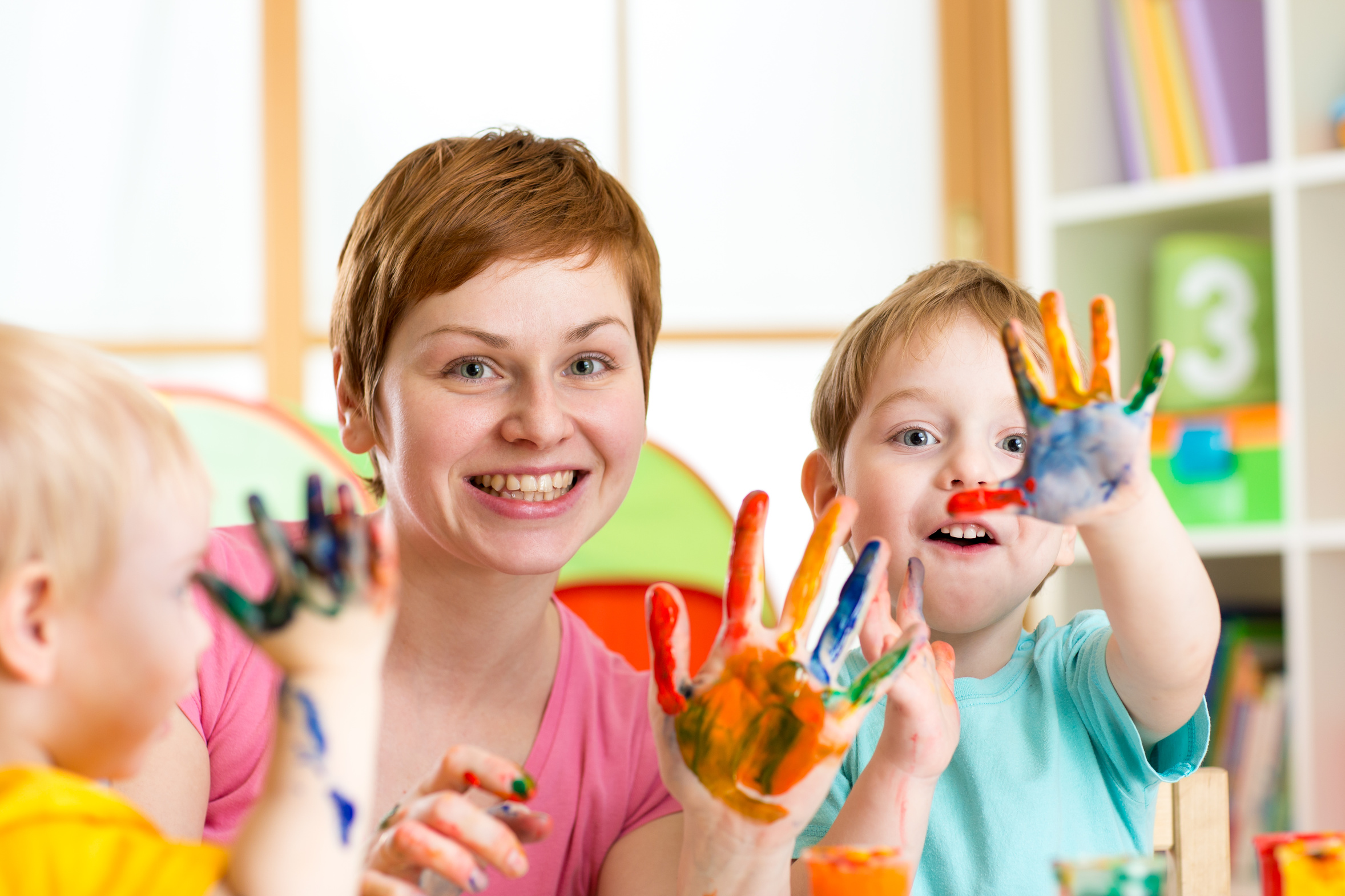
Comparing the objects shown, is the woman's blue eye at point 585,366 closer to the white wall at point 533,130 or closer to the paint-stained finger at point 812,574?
the paint-stained finger at point 812,574

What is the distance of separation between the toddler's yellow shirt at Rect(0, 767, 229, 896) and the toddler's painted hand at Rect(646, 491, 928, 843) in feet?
0.91

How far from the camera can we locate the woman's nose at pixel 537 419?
100 cm

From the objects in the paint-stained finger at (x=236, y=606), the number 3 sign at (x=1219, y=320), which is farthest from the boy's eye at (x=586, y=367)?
the number 3 sign at (x=1219, y=320)

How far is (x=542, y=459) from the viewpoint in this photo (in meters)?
1.03

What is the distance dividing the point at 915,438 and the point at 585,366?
283 millimetres

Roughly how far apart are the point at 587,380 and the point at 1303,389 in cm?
142

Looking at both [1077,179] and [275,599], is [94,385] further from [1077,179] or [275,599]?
[1077,179]

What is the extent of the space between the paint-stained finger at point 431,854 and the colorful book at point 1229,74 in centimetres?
196

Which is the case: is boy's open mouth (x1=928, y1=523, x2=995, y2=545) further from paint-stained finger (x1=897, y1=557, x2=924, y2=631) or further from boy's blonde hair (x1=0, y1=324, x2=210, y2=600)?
boy's blonde hair (x1=0, y1=324, x2=210, y2=600)

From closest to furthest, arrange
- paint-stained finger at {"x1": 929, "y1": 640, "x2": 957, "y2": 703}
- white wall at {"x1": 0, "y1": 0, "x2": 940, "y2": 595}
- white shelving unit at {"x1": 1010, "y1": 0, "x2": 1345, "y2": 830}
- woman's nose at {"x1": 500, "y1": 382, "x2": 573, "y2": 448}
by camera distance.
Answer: paint-stained finger at {"x1": 929, "y1": 640, "x2": 957, "y2": 703}, woman's nose at {"x1": 500, "y1": 382, "x2": 573, "y2": 448}, white shelving unit at {"x1": 1010, "y1": 0, "x2": 1345, "y2": 830}, white wall at {"x1": 0, "y1": 0, "x2": 940, "y2": 595}

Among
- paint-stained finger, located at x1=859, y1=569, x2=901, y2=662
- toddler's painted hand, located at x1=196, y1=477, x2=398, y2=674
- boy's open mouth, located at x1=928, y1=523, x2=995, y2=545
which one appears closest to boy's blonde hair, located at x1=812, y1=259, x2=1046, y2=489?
boy's open mouth, located at x1=928, y1=523, x2=995, y2=545

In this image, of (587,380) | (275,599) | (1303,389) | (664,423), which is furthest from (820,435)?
(664,423)

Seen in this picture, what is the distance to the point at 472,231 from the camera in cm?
103

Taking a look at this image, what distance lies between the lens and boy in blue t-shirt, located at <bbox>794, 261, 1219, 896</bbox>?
85 centimetres
